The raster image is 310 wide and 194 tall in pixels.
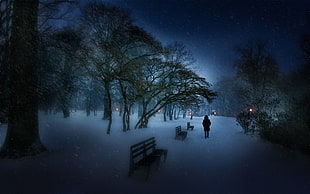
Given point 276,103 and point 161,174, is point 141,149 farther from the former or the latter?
point 276,103

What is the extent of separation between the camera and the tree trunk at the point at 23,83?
23.0 ft

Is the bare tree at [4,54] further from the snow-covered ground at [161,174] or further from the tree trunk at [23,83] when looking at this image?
the snow-covered ground at [161,174]

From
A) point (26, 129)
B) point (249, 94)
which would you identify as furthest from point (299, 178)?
point (249, 94)

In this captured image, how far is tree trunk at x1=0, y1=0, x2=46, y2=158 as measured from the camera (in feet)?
23.0

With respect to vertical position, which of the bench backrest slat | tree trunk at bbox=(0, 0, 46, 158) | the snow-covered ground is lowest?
the snow-covered ground

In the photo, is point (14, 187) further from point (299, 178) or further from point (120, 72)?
point (120, 72)

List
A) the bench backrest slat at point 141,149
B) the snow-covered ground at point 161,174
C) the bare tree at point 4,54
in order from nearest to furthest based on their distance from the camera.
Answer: the snow-covered ground at point 161,174 → the bench backrest slat at point 141,149 → the bare tree at point 4,54

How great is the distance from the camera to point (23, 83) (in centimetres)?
726

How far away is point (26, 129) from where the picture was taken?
7730 mm

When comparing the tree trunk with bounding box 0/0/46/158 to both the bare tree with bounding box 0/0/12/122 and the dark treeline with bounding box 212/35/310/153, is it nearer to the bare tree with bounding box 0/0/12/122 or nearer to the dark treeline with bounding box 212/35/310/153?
the bare tree with bounding box 0/0/12/122

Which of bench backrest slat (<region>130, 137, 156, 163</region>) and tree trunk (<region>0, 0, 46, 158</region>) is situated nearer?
bench backrest slat (<region>130, 137, 156, 163</region>)

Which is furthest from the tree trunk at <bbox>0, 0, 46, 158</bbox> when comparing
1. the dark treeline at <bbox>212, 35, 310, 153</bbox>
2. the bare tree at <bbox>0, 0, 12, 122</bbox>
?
the dark treeline at <bbox>212, 35, 310, 153</bbox>

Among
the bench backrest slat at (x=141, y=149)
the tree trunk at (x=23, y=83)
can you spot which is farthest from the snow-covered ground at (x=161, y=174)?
the tree trunk at (x=23, y=83)

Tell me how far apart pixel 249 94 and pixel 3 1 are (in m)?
29.8
